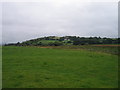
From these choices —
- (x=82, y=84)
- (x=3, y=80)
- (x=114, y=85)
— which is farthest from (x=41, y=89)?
(x=114, y=85)

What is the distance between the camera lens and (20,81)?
36.0 feet

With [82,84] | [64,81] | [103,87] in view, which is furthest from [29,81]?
[103,87]

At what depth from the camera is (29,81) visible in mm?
10984

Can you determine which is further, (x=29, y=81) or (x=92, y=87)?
(x=29, y=81)

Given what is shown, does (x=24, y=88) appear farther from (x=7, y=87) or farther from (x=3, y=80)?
(x=3, y=80)

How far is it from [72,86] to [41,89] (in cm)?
192

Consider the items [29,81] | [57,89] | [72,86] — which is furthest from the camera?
[29,81]

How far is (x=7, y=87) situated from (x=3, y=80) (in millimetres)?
1694

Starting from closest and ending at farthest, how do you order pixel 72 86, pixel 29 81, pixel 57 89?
pixel 57 89 < pixel 72 86 < pixel 29 81

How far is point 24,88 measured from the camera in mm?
9500

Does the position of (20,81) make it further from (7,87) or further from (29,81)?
(7,87)

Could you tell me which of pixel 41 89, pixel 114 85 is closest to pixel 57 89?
pixel 41 89

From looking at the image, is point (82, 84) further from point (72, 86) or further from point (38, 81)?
point (38, 81)

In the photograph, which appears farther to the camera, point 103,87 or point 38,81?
point 38,81
